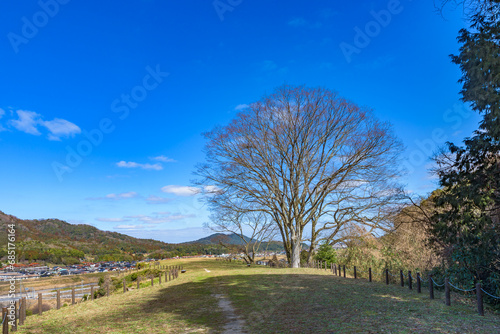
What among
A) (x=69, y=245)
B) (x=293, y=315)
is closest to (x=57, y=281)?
(x=69, y=245)

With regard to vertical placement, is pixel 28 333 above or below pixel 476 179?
below

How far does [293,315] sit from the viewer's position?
801 cm

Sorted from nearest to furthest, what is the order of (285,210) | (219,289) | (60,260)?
A: 1. (219,289)
2. (285,210)
3. (60,260)

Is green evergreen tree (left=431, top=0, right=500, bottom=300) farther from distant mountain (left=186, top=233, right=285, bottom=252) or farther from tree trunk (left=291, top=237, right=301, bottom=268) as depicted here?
distant mountain (left=186, top=233, right=285, bottom=252)

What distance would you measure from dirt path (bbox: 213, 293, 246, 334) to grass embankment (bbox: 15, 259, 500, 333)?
14 cm

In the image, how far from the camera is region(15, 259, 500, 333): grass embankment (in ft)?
21.8

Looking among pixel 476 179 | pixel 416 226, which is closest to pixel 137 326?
pixel 476 179

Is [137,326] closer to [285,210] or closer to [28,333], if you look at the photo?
[28,333]

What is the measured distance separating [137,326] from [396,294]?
8.53 m

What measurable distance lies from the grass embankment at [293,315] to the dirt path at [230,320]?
14cm

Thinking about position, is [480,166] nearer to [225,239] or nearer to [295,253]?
[295,253]

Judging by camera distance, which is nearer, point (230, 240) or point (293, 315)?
point (293, 315)

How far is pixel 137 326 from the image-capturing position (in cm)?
768

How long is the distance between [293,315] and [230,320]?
1645mm
